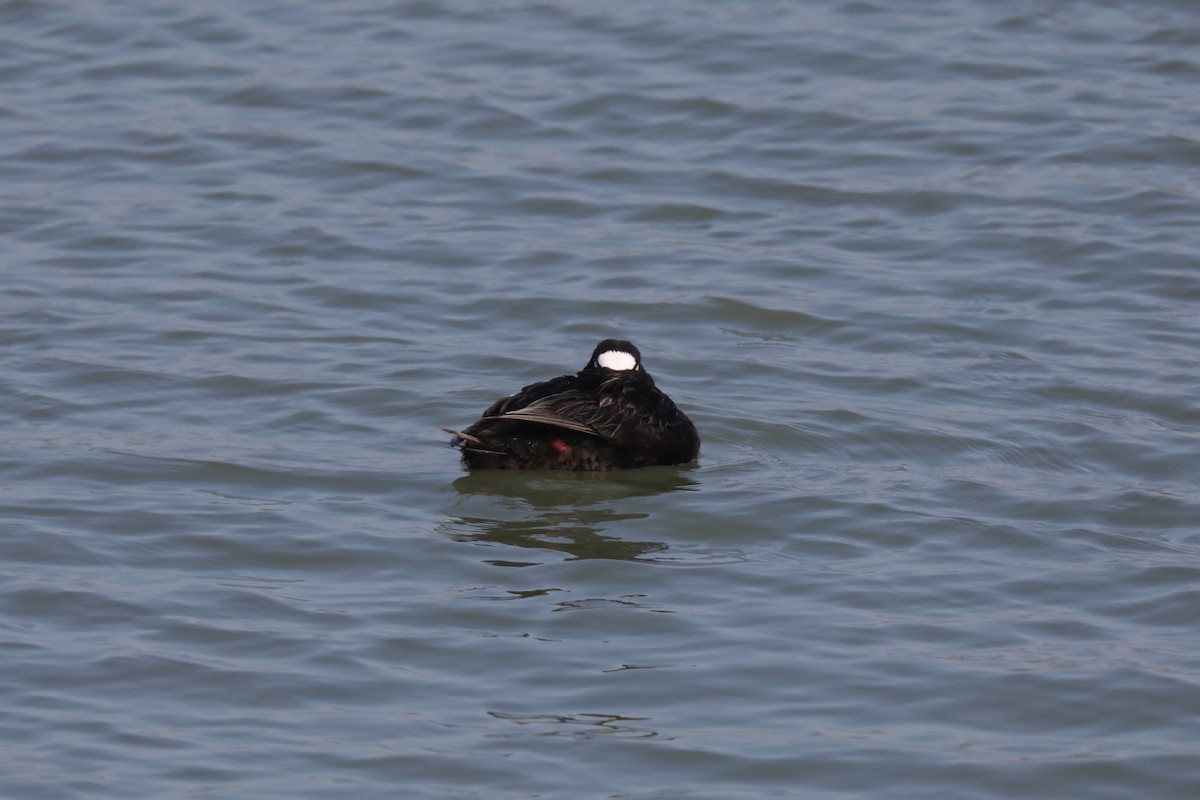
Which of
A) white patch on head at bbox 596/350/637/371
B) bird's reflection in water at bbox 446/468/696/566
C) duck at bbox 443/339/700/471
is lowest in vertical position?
bird's reflection in water at bbox 446/468/696/566

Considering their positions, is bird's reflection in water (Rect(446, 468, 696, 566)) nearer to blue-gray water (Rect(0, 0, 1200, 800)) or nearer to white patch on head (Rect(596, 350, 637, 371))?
blue-gray water (Rect(0, 0, 1200, 800))

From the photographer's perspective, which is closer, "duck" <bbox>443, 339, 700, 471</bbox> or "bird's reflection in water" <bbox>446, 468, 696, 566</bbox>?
"bird's reflection in water" <bbox>446, 468, 696, 566</bbox>

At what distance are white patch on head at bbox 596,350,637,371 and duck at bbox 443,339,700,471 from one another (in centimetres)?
6

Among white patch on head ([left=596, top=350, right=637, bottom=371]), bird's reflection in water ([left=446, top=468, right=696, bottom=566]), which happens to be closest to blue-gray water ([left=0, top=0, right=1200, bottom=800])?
bird's reflection in water ([left=446, top=468, right=696, bottom=566])

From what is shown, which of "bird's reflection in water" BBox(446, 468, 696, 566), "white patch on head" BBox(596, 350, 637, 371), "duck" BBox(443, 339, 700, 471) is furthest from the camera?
"white patch on head" BBox(596, 350, 637, 371)

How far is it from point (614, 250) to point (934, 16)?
634 cm

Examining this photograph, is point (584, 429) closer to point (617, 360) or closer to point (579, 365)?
A: point (617, 360)

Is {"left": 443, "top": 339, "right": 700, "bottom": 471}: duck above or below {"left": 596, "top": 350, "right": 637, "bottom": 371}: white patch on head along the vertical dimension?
below

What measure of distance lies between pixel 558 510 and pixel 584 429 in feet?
1.57

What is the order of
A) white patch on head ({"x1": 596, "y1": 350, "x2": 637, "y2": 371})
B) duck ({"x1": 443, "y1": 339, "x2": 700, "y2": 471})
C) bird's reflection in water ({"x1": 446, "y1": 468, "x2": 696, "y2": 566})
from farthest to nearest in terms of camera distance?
white patch on head ({"x1": 596, "y1": 350, "x2": 637, "y2": 371}) < duck ({"x1": 443, "y1": 339, "x2": 700, "y2": 471}) < bird's reflection in water ({"x1": 446, "y1": 468, "x2": 696, "y2": 566})

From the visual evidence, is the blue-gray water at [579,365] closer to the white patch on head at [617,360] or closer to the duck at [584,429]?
the duck at [584,429]

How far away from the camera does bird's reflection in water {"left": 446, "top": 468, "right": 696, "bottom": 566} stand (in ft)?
28.0

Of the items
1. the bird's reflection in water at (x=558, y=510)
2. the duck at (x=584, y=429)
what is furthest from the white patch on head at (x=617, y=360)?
the bird's reflection in water at (x=558, y=510)

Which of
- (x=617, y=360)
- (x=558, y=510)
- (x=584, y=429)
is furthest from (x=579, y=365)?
(x=558, y=510)
